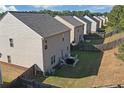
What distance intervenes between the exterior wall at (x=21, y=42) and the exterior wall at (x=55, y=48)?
0.91 meters

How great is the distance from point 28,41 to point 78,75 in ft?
22.8

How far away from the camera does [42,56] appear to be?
21203mm

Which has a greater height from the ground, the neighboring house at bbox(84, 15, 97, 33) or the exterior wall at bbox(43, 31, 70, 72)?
the exterior wall at bbox(43, 31, 70, 72)

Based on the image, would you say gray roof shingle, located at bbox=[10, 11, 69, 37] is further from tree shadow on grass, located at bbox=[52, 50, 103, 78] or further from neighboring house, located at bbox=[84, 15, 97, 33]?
neighboring house, located at bbox=[84, 15, 97, 33]

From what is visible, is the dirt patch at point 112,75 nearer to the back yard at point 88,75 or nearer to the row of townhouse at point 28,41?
the back yard at point 88,75

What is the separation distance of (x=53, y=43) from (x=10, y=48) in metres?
5.34

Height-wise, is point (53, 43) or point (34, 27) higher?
point (34, 27)

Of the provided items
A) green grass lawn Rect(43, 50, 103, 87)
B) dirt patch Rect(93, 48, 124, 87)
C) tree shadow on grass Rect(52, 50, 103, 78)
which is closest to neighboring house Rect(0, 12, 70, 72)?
tree shadow on grass Rect(52, 50, 103, 78)

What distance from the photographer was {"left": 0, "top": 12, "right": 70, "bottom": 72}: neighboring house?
21.3m

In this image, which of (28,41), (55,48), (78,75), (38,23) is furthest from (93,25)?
(28,41)

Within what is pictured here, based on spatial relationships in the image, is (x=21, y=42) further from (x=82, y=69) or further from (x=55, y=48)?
(x=82, y=69)
